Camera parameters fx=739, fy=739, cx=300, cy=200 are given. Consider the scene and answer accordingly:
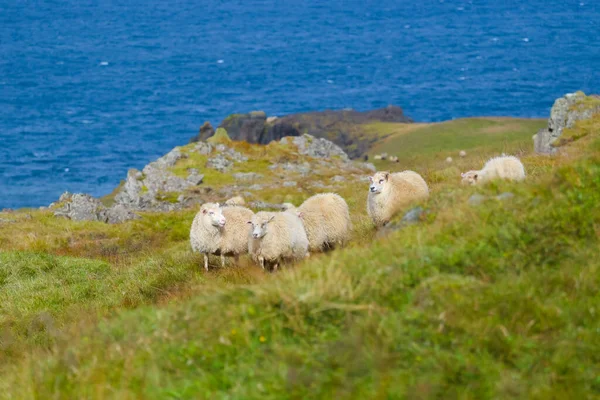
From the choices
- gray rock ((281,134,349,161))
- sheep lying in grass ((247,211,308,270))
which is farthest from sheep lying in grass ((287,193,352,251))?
gray rock ((281,134,349,161))

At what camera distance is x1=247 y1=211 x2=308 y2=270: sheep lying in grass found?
14531 mm

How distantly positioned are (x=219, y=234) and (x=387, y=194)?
374cm

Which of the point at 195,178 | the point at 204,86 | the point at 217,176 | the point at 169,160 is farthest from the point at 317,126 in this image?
the point at 195,178

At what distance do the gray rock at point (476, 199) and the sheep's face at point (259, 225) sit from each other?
16.7ft

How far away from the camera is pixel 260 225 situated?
14406mm

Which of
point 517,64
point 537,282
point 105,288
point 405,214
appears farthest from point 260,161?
point 517,64

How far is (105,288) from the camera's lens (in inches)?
625

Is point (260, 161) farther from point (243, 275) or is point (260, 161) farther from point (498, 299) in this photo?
point (498, 299)

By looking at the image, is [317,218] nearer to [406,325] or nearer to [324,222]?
[324,222]

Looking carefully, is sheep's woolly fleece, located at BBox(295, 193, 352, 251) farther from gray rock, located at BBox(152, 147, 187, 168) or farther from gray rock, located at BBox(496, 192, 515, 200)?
gray rock, located at BBox(152, 147, 187, 168)

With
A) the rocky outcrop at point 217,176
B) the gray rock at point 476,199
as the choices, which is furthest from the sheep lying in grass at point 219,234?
the rocky outcrop at point 217,176

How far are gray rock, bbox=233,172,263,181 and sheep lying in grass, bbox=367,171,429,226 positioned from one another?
27.0 m

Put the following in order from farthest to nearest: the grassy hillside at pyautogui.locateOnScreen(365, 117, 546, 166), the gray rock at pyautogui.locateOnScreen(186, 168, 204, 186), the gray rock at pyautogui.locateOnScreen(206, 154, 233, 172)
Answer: the grassy hillside at pyautogui.locateOnScreen(365, 117, 546, 166), the gray rock at pyautogui.locateOnScreen(206, 154, 233, 172), the gray rock at pyautogui.locateOnScreen(186, 168, 204, 186)

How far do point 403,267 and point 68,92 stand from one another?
150m
